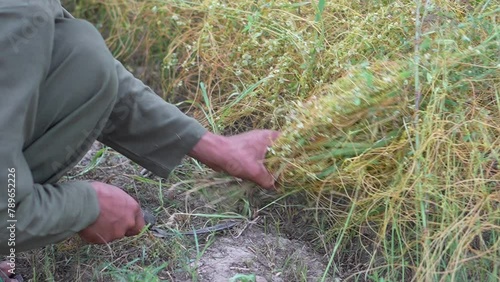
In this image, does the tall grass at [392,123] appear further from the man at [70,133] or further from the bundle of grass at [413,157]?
the man at [70,133]

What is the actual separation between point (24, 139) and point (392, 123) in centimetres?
89

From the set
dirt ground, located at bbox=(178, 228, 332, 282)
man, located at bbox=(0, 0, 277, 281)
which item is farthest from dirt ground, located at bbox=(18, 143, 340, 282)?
man, located at bbox=(0, 0, 277, 281)

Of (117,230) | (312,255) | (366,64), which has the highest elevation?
(366,64)

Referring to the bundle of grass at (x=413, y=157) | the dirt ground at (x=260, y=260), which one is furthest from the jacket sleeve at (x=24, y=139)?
the bundle of grass at (x=413, y=157)

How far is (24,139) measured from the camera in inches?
68.1

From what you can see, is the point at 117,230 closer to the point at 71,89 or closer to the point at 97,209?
the point at 97,209

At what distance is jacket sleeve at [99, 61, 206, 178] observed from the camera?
2.01m

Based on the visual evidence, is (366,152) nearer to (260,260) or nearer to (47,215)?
(260,260)

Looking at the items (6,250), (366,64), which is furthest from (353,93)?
(6,250)

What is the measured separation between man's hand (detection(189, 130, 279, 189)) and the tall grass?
4 centimetres

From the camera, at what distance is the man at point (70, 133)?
1.65 m

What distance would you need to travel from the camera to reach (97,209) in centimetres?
180

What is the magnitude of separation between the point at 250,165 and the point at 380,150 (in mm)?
320

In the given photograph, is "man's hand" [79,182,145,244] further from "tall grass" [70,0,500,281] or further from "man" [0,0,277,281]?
"tall grass" [70,0,500,281]
